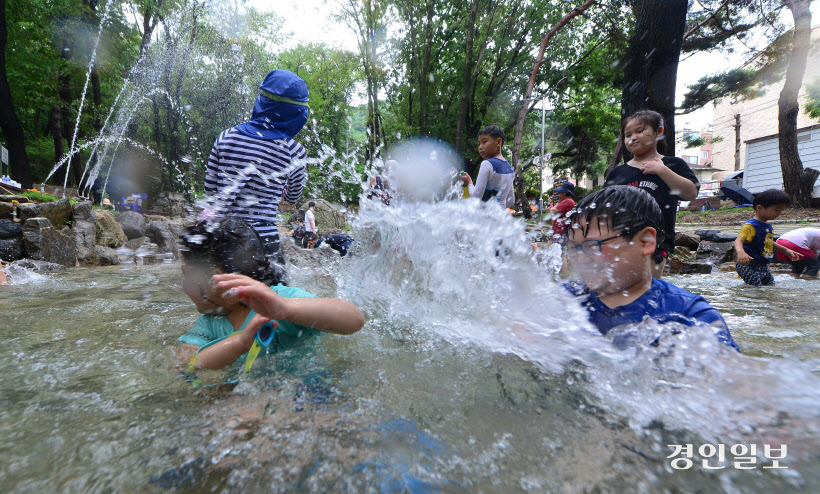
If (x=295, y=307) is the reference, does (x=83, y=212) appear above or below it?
above

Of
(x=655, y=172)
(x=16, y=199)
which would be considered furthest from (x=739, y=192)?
(x=16, y=199)

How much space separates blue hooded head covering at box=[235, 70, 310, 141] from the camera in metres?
2.89

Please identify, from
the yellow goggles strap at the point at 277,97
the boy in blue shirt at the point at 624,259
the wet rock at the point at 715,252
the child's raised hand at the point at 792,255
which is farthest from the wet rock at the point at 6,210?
the wet rock at the point at 715,252

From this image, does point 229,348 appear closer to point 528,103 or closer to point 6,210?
point 6,210

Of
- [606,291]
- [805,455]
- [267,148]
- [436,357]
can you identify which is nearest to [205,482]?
[436,357]

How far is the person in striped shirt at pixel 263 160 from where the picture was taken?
2771 mm

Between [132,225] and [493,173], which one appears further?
[132,225]

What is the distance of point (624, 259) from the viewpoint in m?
1.79

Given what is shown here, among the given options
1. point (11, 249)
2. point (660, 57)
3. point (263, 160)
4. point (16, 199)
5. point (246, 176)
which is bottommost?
point (11, 249)

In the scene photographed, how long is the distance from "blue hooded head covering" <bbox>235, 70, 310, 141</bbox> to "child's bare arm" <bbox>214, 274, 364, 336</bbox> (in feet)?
5.56

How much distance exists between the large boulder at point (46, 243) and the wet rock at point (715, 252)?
430 inches

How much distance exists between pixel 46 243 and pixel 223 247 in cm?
→ 674

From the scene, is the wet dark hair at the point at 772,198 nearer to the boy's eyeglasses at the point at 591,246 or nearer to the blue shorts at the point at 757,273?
the blue shorts at the point at 757,273

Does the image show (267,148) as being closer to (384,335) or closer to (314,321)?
(384,335)
